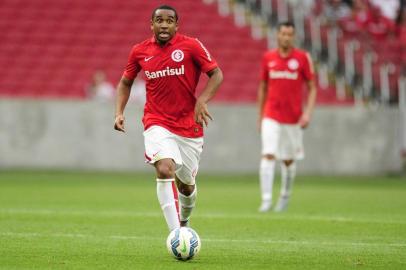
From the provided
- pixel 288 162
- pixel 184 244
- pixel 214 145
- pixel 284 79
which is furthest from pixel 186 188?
pixel 214 145

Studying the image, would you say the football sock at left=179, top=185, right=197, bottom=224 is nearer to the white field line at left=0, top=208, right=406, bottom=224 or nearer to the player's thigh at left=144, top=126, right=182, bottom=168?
the player's thigh at left=144, top=126, right=182, bottom=168

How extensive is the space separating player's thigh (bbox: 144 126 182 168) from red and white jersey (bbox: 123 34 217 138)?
0.24 ft

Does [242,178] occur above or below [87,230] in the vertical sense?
below

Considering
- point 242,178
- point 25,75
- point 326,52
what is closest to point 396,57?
point 326,52

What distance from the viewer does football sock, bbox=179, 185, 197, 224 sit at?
10172mm

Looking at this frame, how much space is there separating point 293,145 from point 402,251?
222 inches

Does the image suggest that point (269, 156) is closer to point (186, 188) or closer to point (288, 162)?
point (288, 162)

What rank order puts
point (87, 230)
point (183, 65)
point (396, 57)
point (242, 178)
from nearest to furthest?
1. point (183, 65)
2. point (87, 230)
3. point (242, 178)
4. point (396, 57)

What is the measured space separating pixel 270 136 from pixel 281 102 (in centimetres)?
52

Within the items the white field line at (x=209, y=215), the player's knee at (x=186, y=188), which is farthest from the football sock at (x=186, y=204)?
the white field line at (x=209, y=215)

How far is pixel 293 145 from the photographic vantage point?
50.3ft

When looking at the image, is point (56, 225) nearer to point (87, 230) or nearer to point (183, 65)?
point (87, 230)

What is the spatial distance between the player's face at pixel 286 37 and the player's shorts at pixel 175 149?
5.28 meters

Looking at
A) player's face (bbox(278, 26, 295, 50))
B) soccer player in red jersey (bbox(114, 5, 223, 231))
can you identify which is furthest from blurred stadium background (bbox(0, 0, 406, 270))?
player's face (bbox(278, 26, 295, 50))
